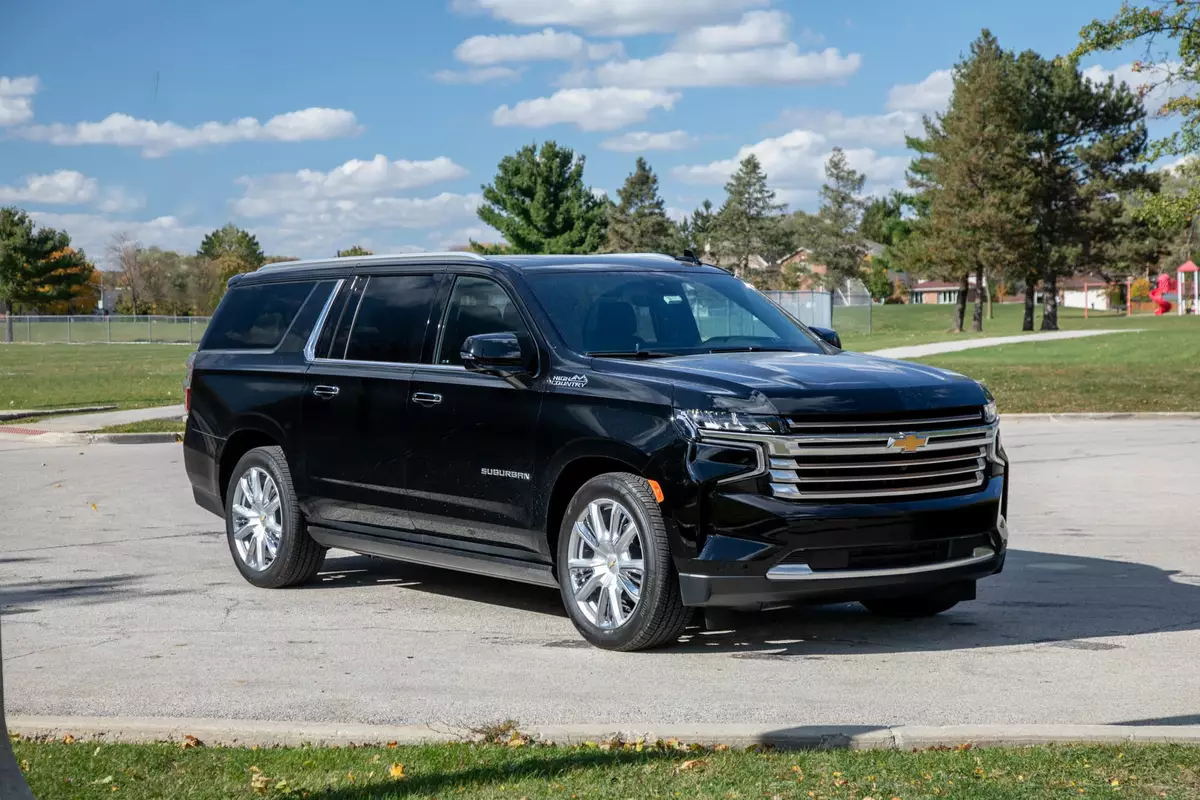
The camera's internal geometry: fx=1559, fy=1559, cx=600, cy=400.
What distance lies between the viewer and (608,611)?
25.3ft

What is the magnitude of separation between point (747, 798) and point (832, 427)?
2.65 meters

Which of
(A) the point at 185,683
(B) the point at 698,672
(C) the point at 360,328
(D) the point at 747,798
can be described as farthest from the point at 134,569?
(D) the point at 747,798

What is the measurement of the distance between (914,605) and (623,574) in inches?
75.0

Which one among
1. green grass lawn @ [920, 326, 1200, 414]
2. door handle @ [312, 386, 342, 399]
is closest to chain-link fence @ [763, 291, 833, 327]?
green grass lawn @ [920, 326, 1200, 414]

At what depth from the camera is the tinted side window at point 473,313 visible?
28.0 ft

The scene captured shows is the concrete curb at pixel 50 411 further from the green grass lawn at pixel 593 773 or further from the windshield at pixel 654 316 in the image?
the green grass lawn at pixel 593 773

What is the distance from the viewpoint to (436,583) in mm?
10039

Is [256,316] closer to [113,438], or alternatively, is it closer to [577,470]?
[577,470]

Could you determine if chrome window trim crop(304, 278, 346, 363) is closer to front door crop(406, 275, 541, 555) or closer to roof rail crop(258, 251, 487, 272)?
roof rail crop(258, 251, 487, 272)

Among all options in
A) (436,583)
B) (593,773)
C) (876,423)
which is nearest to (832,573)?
(876,423)

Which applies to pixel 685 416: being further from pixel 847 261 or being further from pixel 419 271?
pixel 847 261

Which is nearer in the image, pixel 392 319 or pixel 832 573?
pixel 832 573

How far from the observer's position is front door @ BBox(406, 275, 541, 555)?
8117 millimetres

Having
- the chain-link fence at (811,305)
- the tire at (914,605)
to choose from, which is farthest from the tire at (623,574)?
the chain-link fence at (811,305)
